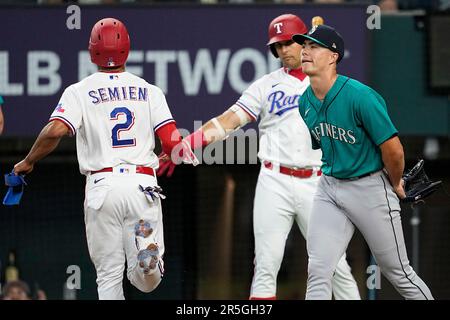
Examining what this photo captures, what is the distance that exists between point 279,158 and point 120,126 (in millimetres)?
1688

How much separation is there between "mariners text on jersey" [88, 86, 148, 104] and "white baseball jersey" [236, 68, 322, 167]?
1403 mm

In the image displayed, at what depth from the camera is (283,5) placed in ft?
35.4

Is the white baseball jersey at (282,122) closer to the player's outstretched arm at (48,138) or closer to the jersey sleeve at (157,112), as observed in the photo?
the jersey sleeve at (157,112)

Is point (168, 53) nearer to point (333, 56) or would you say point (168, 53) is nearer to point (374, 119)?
point (333, 56)

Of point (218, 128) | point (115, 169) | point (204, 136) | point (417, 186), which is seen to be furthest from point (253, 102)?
point (417, 186)

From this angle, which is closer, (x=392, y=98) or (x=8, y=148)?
(x=392, y=98)

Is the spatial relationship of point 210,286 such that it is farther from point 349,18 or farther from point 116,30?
point 116,30

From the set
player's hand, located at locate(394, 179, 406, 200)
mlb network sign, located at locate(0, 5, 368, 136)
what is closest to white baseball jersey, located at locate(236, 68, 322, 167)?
player's hand, located at locate(394, 179, 406, 200)

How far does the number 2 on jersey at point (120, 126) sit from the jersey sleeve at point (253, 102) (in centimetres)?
146

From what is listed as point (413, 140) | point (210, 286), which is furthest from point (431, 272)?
point (210, 286)

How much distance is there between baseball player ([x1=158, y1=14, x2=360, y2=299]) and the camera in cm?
830

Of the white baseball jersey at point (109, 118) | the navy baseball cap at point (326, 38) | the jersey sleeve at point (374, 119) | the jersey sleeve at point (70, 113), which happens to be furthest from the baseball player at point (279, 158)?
the jersey sleeve at point (374, 119)

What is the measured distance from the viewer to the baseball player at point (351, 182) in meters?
6.80

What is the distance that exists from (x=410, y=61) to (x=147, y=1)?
2624 millimetres
